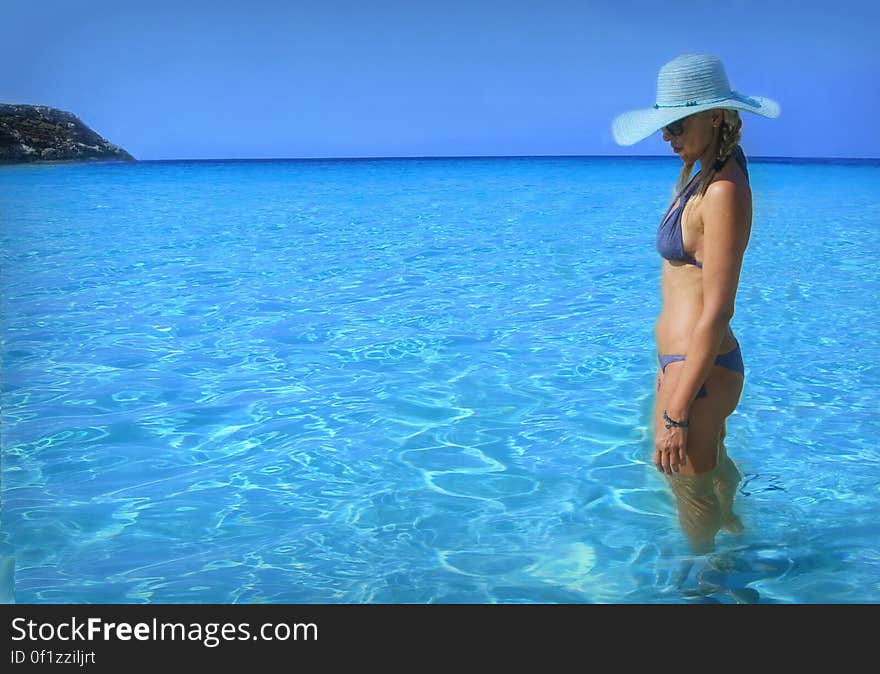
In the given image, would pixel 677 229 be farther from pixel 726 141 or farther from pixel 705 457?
pixel 705 457

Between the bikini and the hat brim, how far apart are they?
11 cm

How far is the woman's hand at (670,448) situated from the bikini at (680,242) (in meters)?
0.12

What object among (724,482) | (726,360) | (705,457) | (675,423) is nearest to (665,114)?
(726,360)

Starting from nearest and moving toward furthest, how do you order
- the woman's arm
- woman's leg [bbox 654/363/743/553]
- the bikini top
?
the woman's arm < the bikini top < woman's leg [bbox 654/363/743/553]

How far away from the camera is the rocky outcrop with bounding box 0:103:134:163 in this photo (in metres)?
29.9

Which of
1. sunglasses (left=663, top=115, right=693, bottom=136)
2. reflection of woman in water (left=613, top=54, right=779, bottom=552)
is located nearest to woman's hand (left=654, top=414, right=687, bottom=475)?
reflection of woman in water (left=613, top=54, right=779, bottom=552)

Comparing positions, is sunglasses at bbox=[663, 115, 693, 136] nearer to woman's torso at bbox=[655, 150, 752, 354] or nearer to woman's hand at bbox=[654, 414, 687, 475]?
woman's torso at bbox=[655, 150, 752, 354]

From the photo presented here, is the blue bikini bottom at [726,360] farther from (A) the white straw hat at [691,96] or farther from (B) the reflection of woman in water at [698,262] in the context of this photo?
(A) the white straw hat at [691,96]

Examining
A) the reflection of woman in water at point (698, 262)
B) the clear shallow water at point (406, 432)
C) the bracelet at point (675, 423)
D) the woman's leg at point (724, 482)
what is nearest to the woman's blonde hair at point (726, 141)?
the reflection of woman in water at point (698, 262)

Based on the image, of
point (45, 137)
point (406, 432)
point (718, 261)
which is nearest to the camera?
Result: point (718, 261)

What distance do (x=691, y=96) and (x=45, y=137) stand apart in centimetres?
3433

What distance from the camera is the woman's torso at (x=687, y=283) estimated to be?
2.19 meters

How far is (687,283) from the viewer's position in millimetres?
2381
